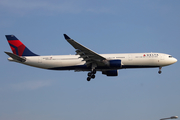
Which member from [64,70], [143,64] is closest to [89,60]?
[64,70]

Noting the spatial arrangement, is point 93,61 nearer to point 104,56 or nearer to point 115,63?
point 104,56

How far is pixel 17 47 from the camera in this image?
49.5 meters

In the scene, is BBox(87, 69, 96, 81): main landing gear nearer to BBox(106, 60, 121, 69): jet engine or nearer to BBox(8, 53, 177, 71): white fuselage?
BBox(8, 53, 177, 71): white fuselage

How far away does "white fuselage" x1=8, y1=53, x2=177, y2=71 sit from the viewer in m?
44.3

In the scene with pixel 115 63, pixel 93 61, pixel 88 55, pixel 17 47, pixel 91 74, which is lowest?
pixel 91 74

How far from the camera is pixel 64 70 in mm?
46781

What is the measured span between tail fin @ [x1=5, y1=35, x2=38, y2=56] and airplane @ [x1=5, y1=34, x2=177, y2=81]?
0.91 metres

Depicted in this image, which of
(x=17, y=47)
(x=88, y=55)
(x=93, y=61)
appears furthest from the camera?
(x=17, y=47)

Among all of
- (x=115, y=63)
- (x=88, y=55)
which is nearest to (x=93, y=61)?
Result: (x=88, y=55)

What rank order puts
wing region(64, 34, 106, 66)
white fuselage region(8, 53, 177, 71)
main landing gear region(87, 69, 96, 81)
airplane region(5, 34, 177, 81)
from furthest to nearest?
main landing gear region(87, 69, 96, 81)
white fuselage region(8, 53, 177, 71)
airplane region(5, 34, 177, 81)
wing region(64, 34, 106, 66)

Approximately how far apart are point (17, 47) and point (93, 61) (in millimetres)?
15249

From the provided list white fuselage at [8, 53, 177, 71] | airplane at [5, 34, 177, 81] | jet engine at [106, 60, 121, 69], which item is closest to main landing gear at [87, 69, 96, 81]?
airplane at [5, 34, 177, 81]

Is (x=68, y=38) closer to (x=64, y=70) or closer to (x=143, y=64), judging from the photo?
(x=64, y=70)

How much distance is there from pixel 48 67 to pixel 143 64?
16.3 meters
